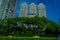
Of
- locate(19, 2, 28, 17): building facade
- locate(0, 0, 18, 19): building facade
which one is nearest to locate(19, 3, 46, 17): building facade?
locate(19, 2, 28, 17): building facade

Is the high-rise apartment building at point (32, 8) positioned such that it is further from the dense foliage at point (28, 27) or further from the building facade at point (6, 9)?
the dense foliage at point (28, 27)

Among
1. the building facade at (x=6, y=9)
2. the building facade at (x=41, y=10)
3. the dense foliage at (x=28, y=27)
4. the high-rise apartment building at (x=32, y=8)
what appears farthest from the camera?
the building facade at (x=41, y=10)

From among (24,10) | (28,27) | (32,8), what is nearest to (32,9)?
(32,8)

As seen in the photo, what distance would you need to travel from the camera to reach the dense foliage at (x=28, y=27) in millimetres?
22581

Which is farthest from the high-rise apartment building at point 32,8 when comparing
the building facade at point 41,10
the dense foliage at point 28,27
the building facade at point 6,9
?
the dense foliage at point 28,27

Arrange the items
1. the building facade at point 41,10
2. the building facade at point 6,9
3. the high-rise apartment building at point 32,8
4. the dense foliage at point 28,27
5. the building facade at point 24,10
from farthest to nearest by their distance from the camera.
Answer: the building facade at point 41,10
the high-rise apartment building at point 32,8
the building facade at point 24,10
the building facade at point 6,9
the dense foliage at point 28,27

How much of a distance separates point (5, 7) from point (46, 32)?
12920mm

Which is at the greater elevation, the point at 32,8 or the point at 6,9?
the point at 32,8

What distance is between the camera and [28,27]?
24062 mm

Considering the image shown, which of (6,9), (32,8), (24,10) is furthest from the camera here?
(32,8)

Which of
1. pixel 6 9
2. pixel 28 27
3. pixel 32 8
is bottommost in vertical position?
pixel 28 27

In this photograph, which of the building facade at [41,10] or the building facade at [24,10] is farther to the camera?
the building facade at [41,10]

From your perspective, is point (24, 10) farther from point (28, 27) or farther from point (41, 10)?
point (28, 27)

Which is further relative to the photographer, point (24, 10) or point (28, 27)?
point (24, 10)
